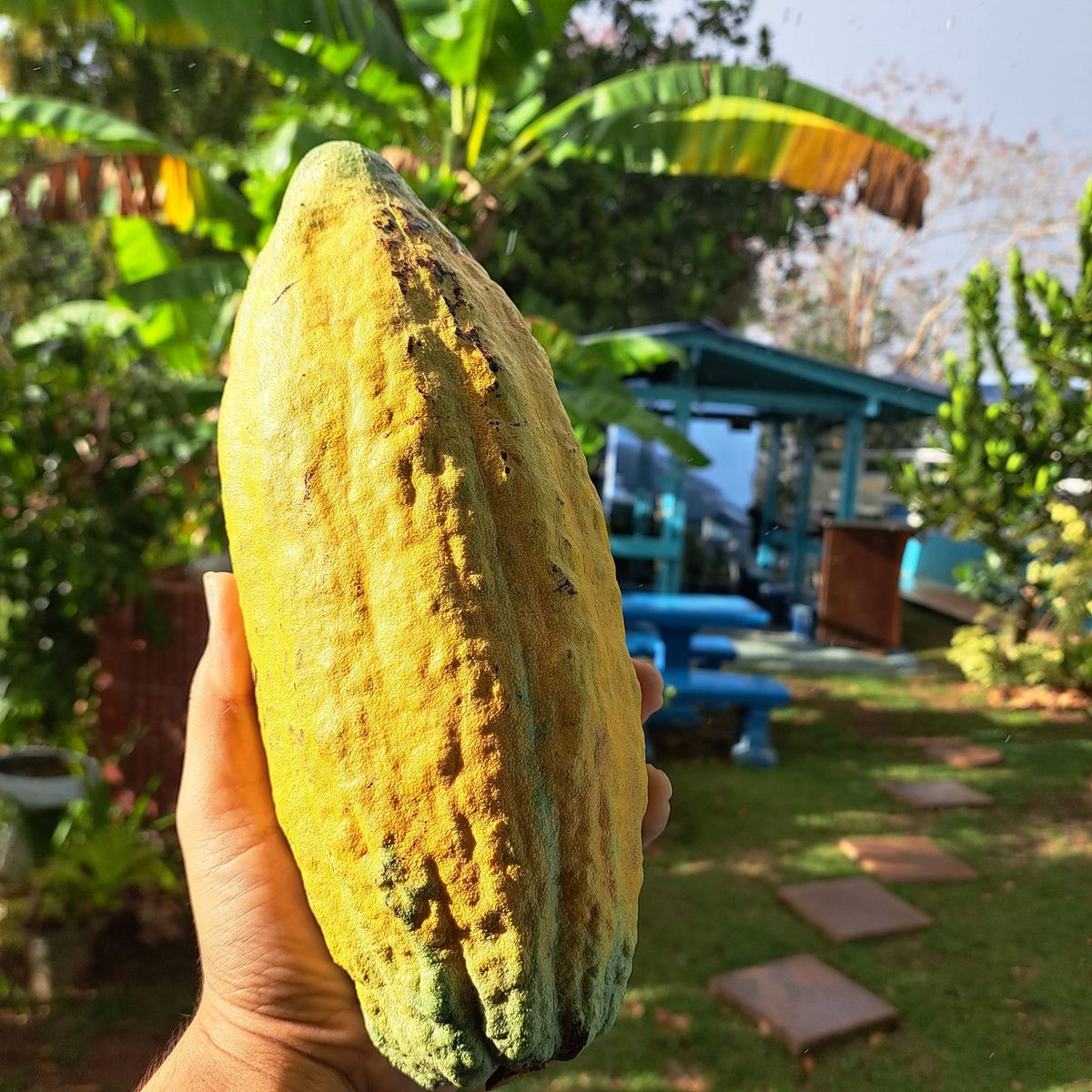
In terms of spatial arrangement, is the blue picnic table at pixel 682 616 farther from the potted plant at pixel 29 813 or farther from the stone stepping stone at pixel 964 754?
the potted plant at pixel 29 813

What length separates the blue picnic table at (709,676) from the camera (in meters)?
5.73

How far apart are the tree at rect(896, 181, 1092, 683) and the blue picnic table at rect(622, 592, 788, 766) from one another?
238cm

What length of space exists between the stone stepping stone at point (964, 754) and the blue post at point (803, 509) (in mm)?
5073

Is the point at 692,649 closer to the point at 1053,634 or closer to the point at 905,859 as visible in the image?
the point at 905,859

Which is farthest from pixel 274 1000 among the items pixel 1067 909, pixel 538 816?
pixel 1067 909

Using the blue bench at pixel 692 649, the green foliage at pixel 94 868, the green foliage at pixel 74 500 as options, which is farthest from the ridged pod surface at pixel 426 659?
the blue bench at pixel 692 649

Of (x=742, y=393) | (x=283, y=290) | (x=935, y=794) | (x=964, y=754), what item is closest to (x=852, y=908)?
(x=935, y=794)

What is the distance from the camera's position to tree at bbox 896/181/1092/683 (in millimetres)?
5934

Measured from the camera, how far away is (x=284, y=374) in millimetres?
1039

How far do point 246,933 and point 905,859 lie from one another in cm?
387

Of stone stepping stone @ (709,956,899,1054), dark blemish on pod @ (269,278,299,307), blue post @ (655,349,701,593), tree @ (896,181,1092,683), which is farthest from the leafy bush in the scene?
dark blemish on pod @ (269,278,299,307)

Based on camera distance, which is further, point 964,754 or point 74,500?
point 964,754

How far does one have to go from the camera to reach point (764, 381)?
9.96m

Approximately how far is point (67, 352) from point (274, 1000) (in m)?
3.55
